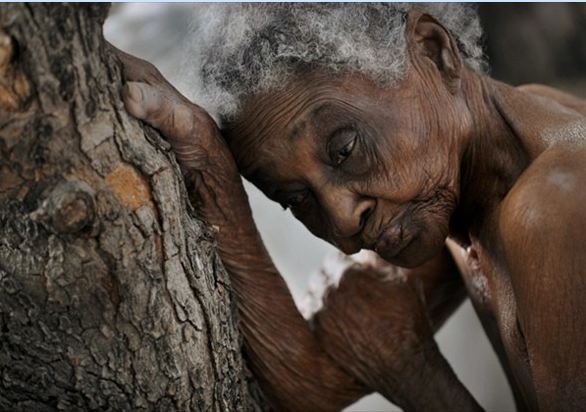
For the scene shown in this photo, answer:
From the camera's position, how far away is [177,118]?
1591 millimetres

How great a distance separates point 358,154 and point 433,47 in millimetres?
307

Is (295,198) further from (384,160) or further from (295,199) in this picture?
(384,160)

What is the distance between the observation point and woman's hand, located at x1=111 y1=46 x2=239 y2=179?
1491 millimetres

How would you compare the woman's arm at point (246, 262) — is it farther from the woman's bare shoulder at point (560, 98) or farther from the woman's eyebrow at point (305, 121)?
the woman's bare shoulder at point (560, 98)

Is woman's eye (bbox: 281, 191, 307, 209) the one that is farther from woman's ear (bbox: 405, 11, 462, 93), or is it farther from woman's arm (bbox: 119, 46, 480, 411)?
woman's ear (bbox: 405, 11, 462, 93)

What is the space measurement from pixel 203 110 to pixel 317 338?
65cm

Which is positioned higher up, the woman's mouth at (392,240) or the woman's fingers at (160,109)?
the woman's fingers at (160,109)

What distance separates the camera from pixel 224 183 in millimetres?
1755

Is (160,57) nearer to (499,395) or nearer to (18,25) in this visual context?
(18,25)

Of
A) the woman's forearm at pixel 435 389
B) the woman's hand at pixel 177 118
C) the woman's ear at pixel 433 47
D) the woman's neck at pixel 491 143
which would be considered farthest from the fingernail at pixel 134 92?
the woman's forearm at pixel 435 389

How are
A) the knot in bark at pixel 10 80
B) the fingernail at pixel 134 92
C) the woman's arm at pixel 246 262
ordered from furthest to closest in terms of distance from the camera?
the woman's arm at pixel 246 262 < the fingernail at pixel 134 92 < the knot in bark at pixel 10 80

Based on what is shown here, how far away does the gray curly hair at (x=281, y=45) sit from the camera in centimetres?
172

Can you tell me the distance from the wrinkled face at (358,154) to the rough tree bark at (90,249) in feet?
0.76

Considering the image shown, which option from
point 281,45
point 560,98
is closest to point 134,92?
point 281,45
